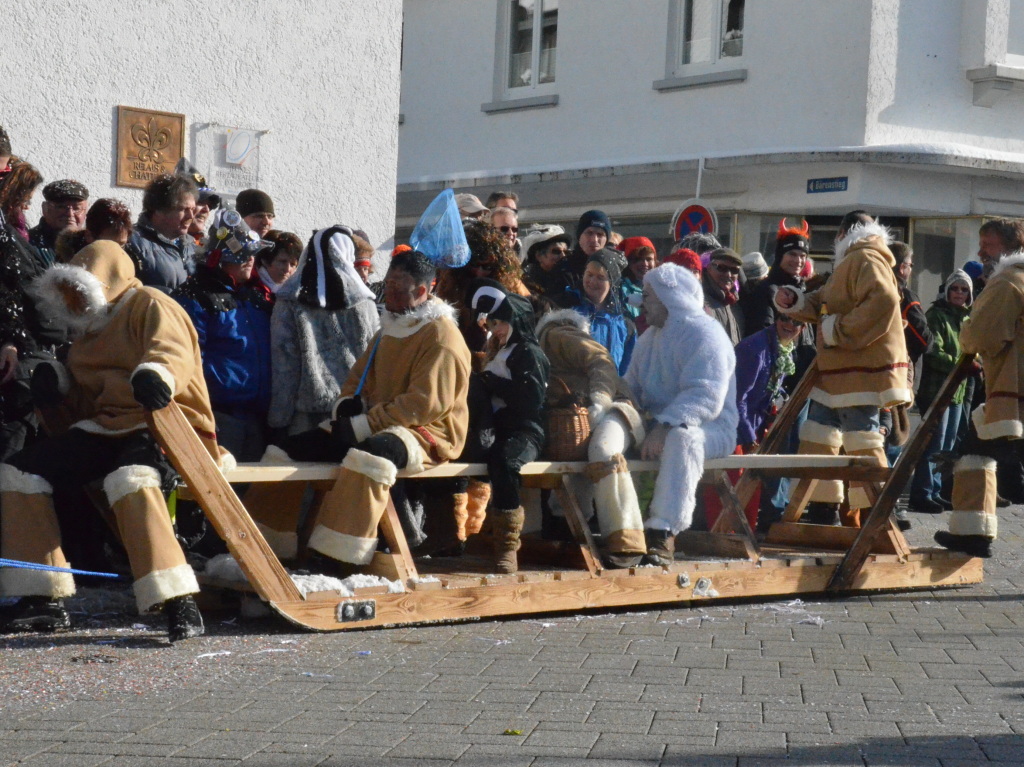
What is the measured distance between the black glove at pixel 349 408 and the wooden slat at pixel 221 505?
3.47 ft

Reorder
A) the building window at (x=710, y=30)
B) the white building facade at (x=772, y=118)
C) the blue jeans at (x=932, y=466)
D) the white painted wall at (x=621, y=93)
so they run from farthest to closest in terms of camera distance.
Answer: the building window at (x=710, y=30) < the white painted wall at (x=621, y=93) < the white building facade at (x=772, y=118) < the blue jeans at (x=932, y=466)

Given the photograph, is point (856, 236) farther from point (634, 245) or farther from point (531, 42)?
point (531, 42)

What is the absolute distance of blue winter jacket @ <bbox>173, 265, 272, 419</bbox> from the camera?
7945 millimetres

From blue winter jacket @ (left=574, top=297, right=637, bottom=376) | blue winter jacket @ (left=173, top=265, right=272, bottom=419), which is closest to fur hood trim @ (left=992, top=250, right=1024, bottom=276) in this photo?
blue winter jacket @ (left=574, top=297, right=637, bottom=376)

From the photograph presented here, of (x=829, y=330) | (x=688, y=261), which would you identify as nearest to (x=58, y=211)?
(x=688, y=261)

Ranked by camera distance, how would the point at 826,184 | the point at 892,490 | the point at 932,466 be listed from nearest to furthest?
1. the point at 892,490
2. the point at 932,466
3. the point at 826,184

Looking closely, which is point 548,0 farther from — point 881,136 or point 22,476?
point 22,476

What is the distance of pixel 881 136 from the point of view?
1836 cm

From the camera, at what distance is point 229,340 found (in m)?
8.01

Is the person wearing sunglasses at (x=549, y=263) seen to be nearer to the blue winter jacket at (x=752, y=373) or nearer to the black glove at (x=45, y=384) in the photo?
the blue winter jacket at (x=752, y=373)

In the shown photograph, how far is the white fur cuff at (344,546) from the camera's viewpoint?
281 inches

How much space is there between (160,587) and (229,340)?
1887 mm

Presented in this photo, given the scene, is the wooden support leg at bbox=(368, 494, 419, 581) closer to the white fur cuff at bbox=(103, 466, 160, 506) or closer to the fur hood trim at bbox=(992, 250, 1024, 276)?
the white fur cuff at bbox=(103, 466, 160, 506)

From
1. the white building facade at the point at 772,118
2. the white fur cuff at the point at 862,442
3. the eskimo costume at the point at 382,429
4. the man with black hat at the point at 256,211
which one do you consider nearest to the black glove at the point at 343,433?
the eskimo costume at the point at 382,429
